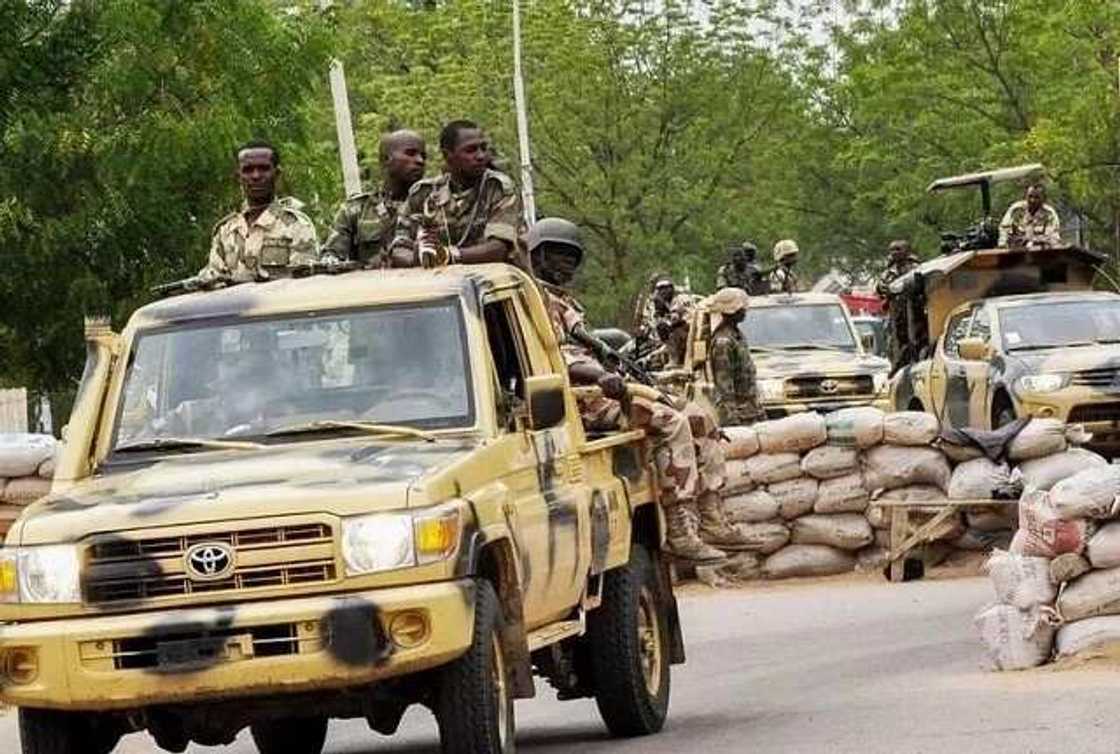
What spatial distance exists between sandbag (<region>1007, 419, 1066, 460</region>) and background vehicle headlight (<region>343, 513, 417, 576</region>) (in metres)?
12.0

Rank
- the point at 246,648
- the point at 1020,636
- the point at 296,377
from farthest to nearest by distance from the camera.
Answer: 1. the point at 1020,636
2. the point at 296,377
3. the point at 246,648

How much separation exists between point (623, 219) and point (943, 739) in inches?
1582

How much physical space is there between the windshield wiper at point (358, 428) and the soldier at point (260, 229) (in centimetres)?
306

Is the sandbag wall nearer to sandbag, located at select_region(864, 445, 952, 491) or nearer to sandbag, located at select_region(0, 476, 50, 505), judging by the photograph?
sandbag, located at select_region(0, 476, 50, 505)

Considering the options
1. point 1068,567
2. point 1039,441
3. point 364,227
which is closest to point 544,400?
point 364,227

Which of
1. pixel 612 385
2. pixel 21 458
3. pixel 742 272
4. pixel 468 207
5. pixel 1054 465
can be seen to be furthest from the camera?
pixel 742 272

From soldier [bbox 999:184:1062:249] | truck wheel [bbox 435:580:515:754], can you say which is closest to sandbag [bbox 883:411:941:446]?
soldier [bbox 999:184:1062:249]

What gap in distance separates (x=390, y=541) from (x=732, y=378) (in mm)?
16030

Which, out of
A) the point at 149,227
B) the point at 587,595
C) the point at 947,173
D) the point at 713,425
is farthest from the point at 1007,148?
the point at 587,595

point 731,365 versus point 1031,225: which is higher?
point 1031,225

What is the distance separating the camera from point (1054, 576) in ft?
46.1

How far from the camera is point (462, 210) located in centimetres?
1329

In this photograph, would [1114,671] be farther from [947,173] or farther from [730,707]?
[947,173]

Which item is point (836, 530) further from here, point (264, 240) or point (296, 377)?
point (296, 377)
